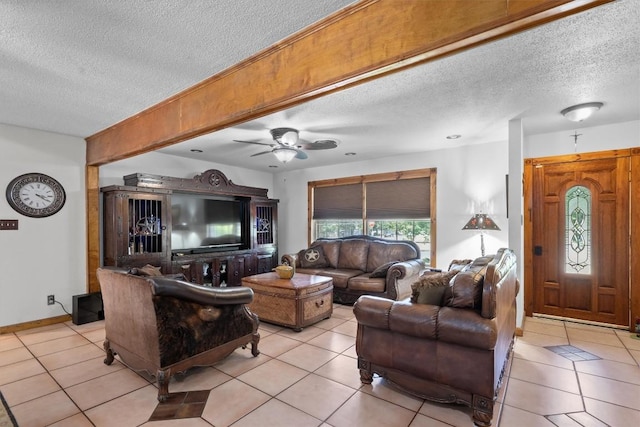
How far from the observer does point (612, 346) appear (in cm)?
329

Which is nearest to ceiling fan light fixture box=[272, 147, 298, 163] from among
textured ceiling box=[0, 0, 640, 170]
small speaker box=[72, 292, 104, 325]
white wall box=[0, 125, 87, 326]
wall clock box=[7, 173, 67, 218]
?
textured ceiling box=[0, 0, 640, 170]

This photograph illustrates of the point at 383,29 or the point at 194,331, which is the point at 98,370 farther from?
the point at 383,29

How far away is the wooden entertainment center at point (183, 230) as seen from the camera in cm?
446

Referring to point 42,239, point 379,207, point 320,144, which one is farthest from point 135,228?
point 379,207

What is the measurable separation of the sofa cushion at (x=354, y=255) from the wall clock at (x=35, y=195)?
426 cm

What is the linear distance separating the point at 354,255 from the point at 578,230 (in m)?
3.20

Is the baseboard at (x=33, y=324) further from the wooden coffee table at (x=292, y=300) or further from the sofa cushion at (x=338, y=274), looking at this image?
the sofa cushion at (x=338, y=274)

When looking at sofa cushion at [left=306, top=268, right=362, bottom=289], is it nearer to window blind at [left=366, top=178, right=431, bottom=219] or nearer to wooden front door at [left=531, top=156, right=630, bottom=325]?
window blind at [left=366, top=178, right=431, bottom=219]

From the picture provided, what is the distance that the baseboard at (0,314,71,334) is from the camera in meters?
3.78

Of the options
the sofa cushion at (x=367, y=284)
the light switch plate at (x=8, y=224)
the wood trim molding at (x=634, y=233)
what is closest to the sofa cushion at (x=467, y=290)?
the sofa cushion at (x=367, y=284)

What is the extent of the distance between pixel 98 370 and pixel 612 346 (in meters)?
5.05

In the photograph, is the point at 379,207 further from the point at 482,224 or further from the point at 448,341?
the point at 448,341

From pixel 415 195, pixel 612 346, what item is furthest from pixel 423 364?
pixel 415 195

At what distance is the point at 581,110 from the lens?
3.20 metres
